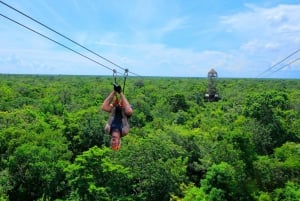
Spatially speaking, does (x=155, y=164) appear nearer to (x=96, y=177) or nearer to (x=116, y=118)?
(x=96, y=177)

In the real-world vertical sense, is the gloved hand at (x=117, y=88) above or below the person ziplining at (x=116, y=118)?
above

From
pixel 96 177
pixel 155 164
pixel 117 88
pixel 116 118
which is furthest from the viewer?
pixel 155 164

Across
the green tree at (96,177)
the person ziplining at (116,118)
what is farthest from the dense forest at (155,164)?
the person ziplining at (116,118)

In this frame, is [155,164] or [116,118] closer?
[116,118]

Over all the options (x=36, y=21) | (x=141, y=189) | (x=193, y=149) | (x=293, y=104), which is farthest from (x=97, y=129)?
(x=36, y=21)

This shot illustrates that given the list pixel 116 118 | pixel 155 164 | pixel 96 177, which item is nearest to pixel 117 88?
pixel 116 118

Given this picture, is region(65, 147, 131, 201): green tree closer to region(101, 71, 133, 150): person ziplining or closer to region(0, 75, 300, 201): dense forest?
region(0, 75, 300, 201): dense forest

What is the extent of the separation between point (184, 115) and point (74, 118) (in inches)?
691

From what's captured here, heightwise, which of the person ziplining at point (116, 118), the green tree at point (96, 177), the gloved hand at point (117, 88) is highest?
the gloved hand at point (117, 88)

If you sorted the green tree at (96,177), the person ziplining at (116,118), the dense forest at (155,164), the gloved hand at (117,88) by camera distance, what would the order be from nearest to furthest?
1. the gloved hand at (117,88)
2. the person ziplining at (116,118)
3. the green tree at (96,177)
4. the dense forest at (155,164)

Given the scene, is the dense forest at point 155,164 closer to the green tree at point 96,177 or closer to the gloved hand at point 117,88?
the green tree at point 96,177

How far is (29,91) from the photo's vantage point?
82812 millimetres

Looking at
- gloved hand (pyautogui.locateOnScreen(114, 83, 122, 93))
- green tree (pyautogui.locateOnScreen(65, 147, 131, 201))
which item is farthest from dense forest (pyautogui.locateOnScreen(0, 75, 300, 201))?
gloved hand (pyautogui.locateOnScreen(114, 83, 122, 93))

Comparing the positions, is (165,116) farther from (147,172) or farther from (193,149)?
(147,172)
